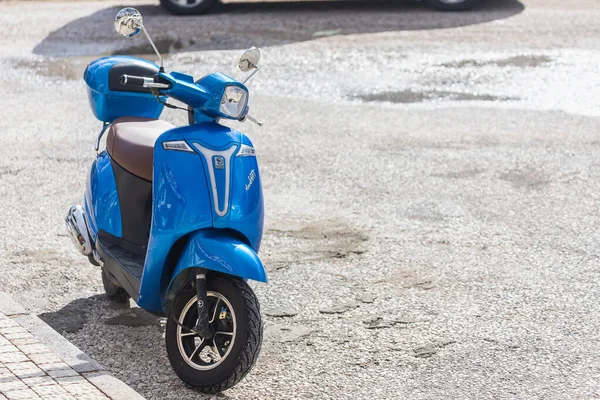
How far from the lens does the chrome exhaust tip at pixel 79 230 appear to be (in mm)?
5348

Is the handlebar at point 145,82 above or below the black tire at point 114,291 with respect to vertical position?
above

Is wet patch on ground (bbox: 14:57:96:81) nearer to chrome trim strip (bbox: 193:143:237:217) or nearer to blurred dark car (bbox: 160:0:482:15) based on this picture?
blurred dark car (bbox: 160:0:482:15)

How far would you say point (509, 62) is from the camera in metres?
10.9

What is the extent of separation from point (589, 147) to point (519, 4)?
19.6 feet

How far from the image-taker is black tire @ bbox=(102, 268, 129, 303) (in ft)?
17.6

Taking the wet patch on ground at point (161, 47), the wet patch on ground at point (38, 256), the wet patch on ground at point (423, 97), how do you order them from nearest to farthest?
the wet patch on ground at point (38, 256) < the wet patch on ground at point (423, 97) < the wet patch on ground at point (161, 47)

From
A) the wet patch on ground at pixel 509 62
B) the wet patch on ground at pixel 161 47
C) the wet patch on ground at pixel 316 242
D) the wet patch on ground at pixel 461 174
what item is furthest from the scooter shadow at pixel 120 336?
the wet patch on ground at pixel 509 62

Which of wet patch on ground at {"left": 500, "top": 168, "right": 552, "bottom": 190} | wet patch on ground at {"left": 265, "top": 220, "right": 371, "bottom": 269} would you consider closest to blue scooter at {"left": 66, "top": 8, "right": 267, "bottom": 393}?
wet patch on ground at {"left": 265, "top": 220, "right": 371, "bottom": 269}

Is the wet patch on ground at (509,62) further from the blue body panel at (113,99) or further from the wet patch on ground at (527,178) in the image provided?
the blue body panel at (113,99)

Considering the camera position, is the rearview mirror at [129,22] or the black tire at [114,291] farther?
the black tire at [114,291]

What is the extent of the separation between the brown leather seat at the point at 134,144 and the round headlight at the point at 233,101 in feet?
2.20

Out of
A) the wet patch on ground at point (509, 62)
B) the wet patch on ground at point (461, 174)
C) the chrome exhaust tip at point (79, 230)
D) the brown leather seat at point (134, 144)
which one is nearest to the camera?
the brown leather seat at point (134, 144)

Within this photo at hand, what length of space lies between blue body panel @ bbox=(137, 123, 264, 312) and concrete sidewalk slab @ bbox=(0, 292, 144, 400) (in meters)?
0.52

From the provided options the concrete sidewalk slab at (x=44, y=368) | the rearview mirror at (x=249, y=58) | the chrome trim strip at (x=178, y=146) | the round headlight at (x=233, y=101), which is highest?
the rearview mirror at (x=249, y=58)
